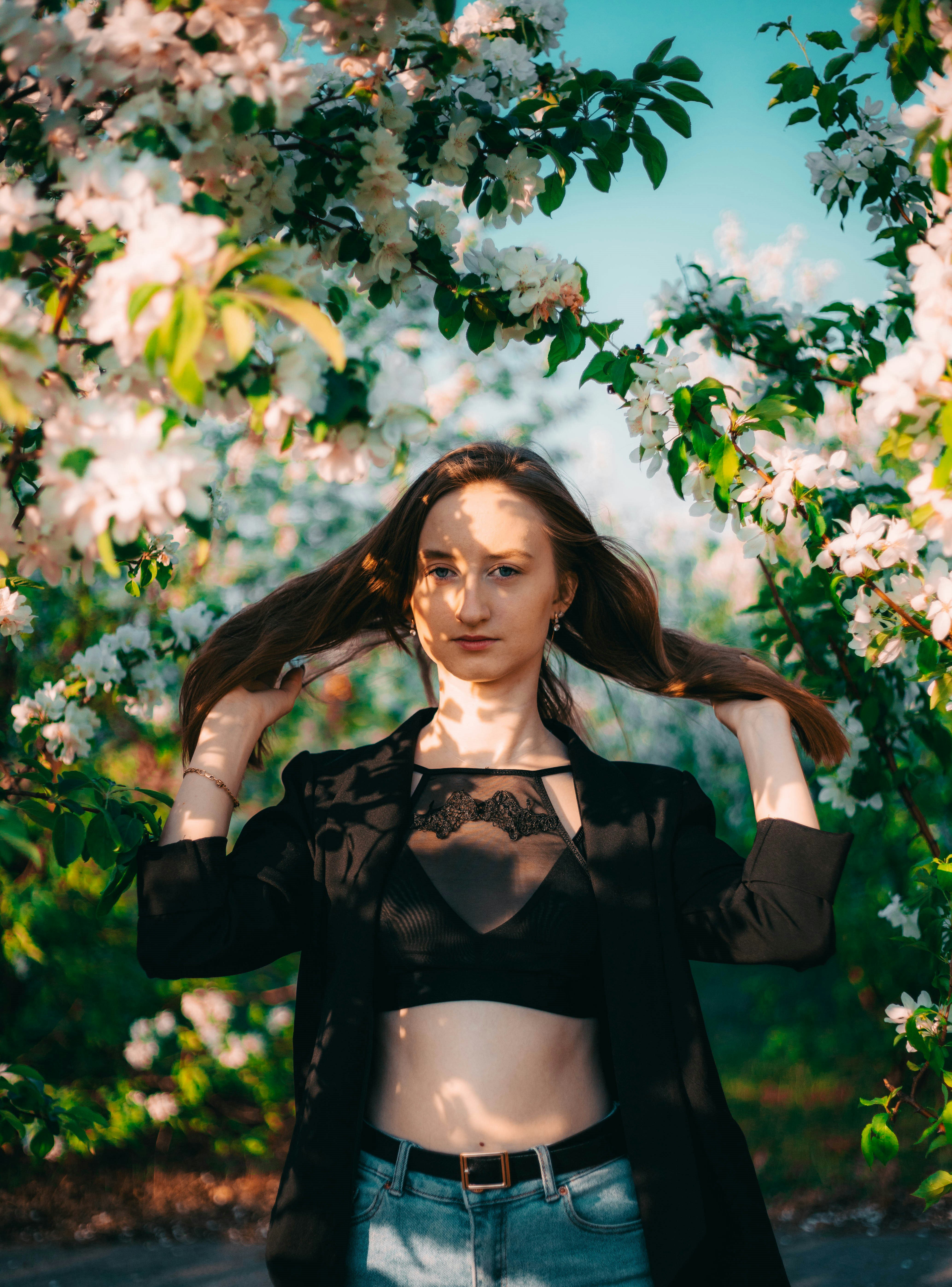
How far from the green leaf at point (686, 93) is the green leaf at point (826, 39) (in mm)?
534

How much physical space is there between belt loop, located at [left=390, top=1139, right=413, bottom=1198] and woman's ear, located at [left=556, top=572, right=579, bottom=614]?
1126mm

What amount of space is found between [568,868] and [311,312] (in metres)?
1.23

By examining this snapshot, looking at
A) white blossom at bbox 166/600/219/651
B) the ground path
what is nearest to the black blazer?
white blossom at bbox 166/600/219/651

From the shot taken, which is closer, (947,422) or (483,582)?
(947,422)

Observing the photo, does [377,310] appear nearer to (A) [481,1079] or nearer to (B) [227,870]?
(B) [227,870]

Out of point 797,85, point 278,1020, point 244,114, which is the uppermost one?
point 797,85

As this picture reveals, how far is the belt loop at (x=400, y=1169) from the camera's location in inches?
66.7

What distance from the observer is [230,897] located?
182 cm

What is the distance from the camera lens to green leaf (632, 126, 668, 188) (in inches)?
70.5

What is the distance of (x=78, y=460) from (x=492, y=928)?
1.16m

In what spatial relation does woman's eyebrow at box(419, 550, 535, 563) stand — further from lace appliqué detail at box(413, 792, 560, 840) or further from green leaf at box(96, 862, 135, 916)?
green leaf at box(96, 862, 135, 916)

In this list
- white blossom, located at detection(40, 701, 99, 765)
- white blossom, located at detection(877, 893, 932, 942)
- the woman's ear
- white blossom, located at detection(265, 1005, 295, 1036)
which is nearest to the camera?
the woman's ear

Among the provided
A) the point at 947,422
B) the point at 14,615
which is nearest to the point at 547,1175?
the point at 947,422

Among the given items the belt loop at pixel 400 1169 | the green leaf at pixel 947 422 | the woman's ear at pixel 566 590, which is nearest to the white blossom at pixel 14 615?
the woman's ear at pixel 566 590
